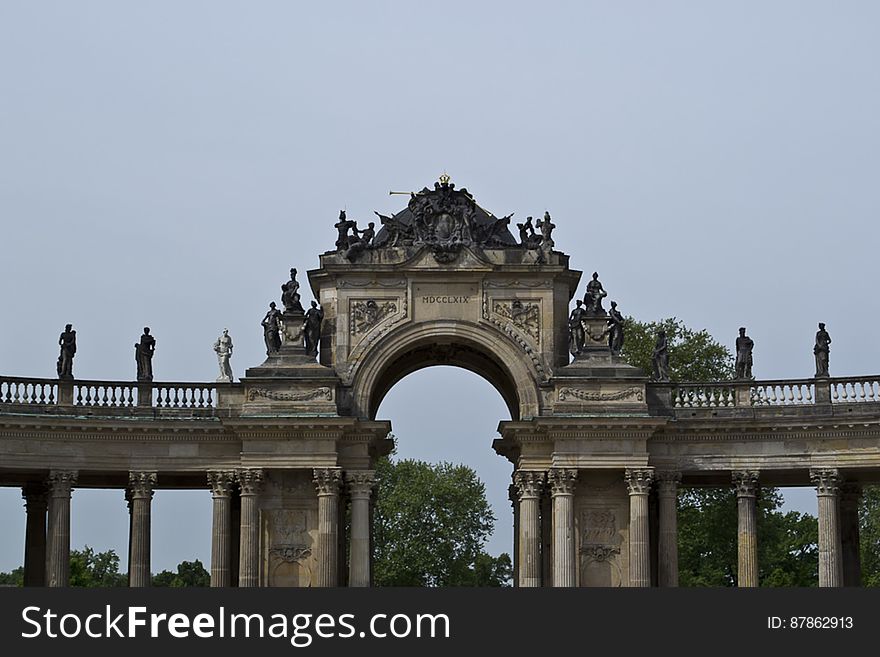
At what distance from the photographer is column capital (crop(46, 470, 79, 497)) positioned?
62.4 metres

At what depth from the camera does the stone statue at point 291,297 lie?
2510 inches

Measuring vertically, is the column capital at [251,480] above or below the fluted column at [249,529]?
above

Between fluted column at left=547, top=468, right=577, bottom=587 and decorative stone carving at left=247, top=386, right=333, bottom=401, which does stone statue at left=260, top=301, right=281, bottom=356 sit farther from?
fluted column at left=547, top=468, right=577, bottom=587

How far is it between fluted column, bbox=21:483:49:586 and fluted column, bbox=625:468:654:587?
20.3 metres

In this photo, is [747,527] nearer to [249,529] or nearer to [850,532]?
[850,532]

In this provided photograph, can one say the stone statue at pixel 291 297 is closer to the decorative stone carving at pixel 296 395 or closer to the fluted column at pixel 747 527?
the decorative stone carving at pixel 296 395

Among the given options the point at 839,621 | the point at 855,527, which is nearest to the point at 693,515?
the point at 855,527

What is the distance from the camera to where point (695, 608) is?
137 ft

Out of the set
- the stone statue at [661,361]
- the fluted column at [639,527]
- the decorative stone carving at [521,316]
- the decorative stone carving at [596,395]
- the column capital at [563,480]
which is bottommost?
the fluted column at [639,527]

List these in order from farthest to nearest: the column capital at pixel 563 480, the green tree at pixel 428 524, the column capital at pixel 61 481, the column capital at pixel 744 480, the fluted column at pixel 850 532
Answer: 1. the green tree at pixel 428 524
2. the fluted column at pixel 850 532
3. the column capital at pixel 744 480
4. the column capital at pixel 61 481
5. the column capital at pixel 563 480

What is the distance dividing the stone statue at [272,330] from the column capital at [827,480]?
61.3 ft

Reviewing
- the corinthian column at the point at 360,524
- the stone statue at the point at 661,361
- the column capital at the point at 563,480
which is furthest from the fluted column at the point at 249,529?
the stone statue at the point at 661,361

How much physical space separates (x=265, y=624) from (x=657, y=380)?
2593 centimetres

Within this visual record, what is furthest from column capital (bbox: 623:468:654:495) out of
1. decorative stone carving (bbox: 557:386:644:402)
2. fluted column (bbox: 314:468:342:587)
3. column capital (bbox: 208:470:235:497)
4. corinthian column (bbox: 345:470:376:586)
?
column capital (bbox: 208:470:235:497)
